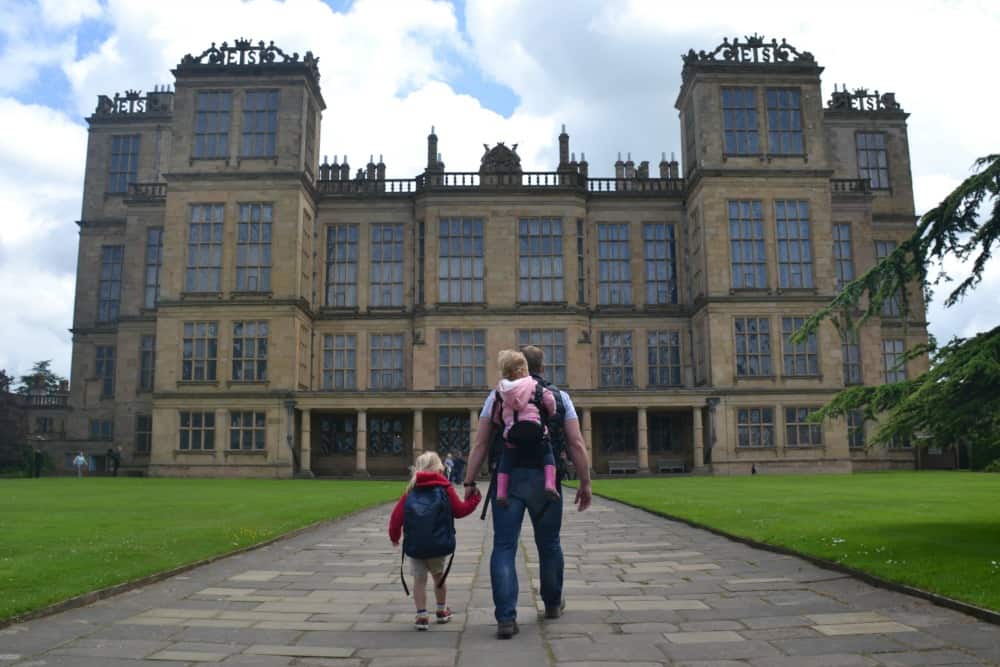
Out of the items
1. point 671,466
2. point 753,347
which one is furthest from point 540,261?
point 671,466

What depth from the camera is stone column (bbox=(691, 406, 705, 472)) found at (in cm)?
4122

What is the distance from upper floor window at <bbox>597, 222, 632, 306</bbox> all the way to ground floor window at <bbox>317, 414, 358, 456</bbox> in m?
14.8

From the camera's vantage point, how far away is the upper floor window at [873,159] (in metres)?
51.0

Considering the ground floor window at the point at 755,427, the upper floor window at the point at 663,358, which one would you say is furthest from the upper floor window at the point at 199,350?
the ground floor window at the point at 755,427

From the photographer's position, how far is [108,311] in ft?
165

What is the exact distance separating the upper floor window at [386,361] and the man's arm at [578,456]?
38435 mm

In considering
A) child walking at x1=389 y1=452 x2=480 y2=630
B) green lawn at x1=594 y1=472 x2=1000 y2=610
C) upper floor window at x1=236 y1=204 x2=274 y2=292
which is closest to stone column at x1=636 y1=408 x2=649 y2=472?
green lawn at x1=594 y1=472 x2=1000 y2=610

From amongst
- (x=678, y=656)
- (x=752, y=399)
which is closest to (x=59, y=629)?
(x=678, y=656)

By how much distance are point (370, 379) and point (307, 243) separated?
25.9 ft

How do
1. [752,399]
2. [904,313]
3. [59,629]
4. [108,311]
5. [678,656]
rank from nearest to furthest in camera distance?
[678,656], [59,629], [904,313], [752,399], [108,311]

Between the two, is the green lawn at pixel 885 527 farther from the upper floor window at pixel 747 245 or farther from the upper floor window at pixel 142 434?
the upper floor window at pixel 142 434

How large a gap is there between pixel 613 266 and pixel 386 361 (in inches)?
523

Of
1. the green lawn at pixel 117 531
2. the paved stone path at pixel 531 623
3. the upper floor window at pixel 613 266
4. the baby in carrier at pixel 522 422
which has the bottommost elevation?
the paved stone path at pixel 531 623

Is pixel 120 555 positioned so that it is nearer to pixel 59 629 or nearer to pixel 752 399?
pixel 59 629
